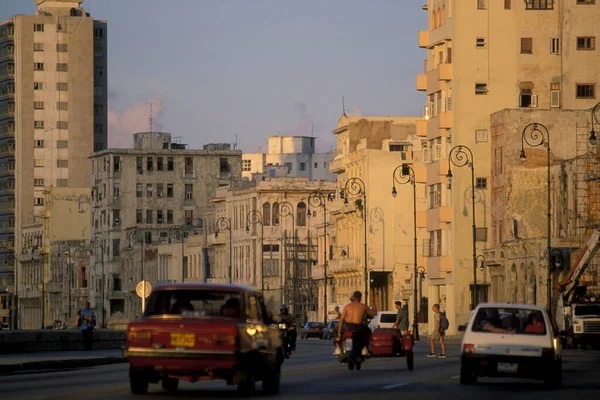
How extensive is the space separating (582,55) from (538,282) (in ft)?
65.3

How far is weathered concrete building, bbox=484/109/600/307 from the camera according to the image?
91438 millimetres

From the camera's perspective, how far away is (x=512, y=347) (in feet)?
104

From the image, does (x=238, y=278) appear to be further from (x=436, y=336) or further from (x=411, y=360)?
(x=411, y=360)

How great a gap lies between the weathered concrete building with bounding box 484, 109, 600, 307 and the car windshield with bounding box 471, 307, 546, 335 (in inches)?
2276

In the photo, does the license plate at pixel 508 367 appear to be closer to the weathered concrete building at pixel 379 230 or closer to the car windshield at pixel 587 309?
the car windshield at pixel 587 309

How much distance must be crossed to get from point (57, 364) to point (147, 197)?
477 ft

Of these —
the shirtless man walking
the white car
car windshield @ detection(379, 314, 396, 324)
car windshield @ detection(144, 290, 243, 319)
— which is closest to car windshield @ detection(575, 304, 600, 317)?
car windshield @ detection(379, 314, 396, 324)

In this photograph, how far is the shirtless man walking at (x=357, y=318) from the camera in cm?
3709

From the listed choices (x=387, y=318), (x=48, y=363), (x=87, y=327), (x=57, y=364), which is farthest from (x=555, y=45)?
(x=48, y=363)

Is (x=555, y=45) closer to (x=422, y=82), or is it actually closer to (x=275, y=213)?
(x=422, y=82)

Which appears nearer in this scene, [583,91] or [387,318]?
[387,318]

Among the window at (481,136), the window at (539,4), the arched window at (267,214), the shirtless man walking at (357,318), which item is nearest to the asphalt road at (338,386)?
the shirtless man walking at (357,318)

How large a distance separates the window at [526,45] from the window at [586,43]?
9.63 feet

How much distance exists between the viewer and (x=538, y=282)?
3595 inches
